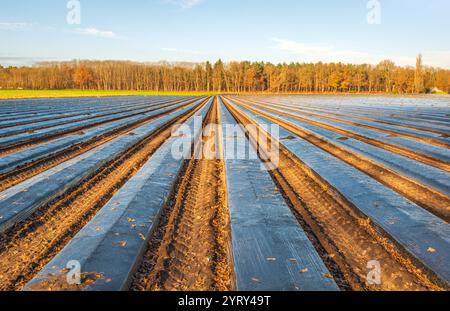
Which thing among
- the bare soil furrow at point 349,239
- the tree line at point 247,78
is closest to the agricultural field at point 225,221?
the bare soil furrow at point 349,239

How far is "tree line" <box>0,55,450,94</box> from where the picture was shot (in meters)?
90.7

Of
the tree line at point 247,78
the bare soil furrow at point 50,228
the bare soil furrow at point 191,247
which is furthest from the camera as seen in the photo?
the tree line at point 247,78

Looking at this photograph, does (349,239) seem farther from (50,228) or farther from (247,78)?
(247,78)

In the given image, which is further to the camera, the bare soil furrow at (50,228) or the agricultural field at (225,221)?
the bare soil furrow at (50,228)

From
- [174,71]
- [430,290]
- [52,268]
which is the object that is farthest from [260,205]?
[174,71]

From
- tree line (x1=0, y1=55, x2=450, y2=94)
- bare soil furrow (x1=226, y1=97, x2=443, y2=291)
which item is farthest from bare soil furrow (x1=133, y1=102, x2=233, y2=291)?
tree line (x1=0, y1=55, x2=450, y2=94)

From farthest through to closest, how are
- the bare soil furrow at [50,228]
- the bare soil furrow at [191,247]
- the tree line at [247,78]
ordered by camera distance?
the tree line at [247,78] → the bare soil furrow at [50,228] → the bare soil furrow at [191,247]

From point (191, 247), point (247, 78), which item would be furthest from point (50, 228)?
point (247, 78)

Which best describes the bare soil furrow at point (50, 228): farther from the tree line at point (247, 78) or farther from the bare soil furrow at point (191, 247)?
the tree line at point (247, 78)

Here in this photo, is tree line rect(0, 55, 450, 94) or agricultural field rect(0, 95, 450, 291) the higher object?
tree line rect(0, 55, 450, 94)

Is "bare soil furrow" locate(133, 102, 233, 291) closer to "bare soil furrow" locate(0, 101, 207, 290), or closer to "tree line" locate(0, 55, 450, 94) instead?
"bare soil furrow" locate(0, 101, 207, 290)

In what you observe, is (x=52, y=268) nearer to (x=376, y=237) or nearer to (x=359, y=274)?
(x=359, y=274)

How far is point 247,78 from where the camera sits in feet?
319

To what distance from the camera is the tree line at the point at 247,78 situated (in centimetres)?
9069
